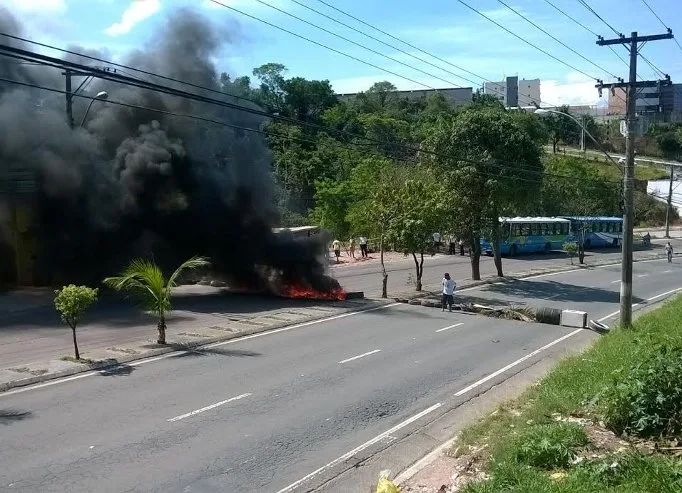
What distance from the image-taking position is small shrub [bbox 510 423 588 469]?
714 cm

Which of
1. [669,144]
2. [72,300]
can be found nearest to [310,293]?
[72,300]

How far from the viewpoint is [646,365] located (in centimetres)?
875

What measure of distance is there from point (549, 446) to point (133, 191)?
22542 millimetres

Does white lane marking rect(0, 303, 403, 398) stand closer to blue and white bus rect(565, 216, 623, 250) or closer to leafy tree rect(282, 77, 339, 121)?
blue and white bus rect(565, 216, 623, 250)

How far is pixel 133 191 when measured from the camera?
27141 millimetres

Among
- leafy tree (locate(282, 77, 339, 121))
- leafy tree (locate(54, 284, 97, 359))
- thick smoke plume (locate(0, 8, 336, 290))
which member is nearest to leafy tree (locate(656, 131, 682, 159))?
leafy tree (locate(282, 77, 339, 121))

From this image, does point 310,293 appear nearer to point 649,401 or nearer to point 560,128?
point 649,401

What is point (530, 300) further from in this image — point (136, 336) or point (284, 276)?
point (136, 336)

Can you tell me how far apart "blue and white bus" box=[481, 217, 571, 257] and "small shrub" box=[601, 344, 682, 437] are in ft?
136

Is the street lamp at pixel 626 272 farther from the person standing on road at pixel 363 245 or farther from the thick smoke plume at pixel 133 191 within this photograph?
the person standing on road at pixel 363 245

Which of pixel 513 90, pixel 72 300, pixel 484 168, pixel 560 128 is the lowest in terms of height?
pixel 72 300

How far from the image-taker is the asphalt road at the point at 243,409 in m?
8.38

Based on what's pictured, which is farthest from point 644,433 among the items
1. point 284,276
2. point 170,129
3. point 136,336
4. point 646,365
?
point 170,129

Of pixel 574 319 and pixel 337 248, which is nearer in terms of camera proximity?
pixel 574 319
